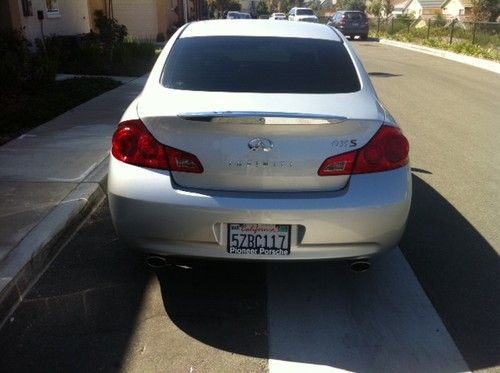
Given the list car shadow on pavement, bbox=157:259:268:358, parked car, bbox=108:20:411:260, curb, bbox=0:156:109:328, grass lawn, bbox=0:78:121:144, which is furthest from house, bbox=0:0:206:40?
parked car, bbox=108:20:411:260

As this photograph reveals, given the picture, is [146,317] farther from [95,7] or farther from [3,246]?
[95,7]

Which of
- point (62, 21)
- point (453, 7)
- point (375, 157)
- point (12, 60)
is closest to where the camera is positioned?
point (375, 157)

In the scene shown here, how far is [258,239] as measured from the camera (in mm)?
3098

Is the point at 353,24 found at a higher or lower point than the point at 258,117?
lower

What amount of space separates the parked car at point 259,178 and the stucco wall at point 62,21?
35.7 feet

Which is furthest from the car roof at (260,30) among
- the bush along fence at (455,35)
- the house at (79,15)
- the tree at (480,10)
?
the tree at (480,10)

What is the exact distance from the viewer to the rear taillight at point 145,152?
310cm

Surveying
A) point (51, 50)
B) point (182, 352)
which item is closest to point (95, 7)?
point (51, 50)

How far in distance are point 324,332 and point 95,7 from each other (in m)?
20.7

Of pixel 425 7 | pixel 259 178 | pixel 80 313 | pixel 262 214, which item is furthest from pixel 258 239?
pixel 425 7

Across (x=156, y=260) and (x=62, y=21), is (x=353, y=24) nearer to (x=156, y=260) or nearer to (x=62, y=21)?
(x=62, y=21)

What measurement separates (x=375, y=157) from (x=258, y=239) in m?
0.82

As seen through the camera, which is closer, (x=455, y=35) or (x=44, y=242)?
(x=44, y=242)

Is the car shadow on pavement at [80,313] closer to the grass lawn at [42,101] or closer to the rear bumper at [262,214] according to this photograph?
the rear bumper at [262,214]
